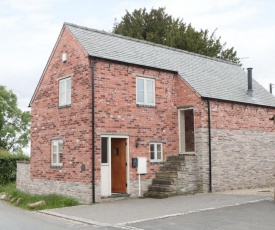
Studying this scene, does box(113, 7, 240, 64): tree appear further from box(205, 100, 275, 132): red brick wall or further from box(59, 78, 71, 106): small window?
box(59, 78, 71, 106): small window

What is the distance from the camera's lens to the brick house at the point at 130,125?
1650 centimetres

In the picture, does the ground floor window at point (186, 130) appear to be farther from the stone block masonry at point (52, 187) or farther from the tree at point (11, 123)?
the tree at point (11, 123)

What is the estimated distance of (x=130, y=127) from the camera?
1738 centimetres

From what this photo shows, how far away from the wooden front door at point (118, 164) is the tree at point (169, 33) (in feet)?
70.2

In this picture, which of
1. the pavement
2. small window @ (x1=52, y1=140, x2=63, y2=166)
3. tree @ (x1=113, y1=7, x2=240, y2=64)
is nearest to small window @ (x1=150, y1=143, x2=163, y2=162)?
the pavement

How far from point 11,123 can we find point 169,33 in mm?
25893

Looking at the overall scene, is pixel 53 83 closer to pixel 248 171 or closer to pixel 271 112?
pixel 248 171

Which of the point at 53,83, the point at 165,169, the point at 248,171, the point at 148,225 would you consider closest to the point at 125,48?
the point at 53,83

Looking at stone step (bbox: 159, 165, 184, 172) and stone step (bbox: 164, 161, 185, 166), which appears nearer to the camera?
stone step (bbox: 159, 165, 184, 172)

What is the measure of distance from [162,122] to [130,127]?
207cm

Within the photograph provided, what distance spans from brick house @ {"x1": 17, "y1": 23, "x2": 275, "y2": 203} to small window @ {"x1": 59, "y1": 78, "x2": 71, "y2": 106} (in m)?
0.05

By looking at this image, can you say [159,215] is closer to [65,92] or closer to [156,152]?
[156,152]

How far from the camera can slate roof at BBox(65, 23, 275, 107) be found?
18.0 metres

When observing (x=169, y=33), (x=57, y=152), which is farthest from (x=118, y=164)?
(x=169, y=33)
